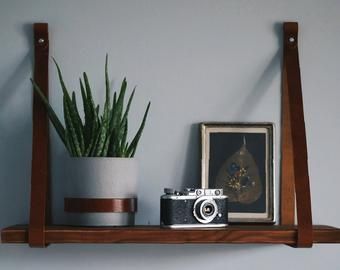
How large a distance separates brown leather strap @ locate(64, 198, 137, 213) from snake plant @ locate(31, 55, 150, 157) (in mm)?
69

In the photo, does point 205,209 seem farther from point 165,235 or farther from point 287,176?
point 287,176

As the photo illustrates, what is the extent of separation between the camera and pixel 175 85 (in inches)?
44.5

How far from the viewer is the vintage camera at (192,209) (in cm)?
101

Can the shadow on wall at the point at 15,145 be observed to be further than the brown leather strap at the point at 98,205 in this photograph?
Yes

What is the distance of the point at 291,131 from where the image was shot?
1062 mm

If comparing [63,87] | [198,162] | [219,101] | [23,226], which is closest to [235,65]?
[219,101]

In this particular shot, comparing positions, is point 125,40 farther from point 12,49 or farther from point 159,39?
point 12,49

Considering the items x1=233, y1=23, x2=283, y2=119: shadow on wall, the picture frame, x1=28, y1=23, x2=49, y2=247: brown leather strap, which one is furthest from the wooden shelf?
x1=233, y1=23, x2=283, y2=119: shadow on wall

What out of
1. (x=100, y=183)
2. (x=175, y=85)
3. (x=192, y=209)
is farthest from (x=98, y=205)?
(x=175, y=85)

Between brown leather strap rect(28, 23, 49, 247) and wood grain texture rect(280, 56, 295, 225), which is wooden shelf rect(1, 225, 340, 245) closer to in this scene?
brown leather strap rect(28, 23, 49, 247)

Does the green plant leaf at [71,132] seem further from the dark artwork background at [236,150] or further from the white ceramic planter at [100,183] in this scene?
the dark artwork background at [236,150]

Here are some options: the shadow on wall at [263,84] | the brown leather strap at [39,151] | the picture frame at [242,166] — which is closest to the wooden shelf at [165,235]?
the brown leather strap at [39,151]

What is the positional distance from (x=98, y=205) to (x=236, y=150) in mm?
255
